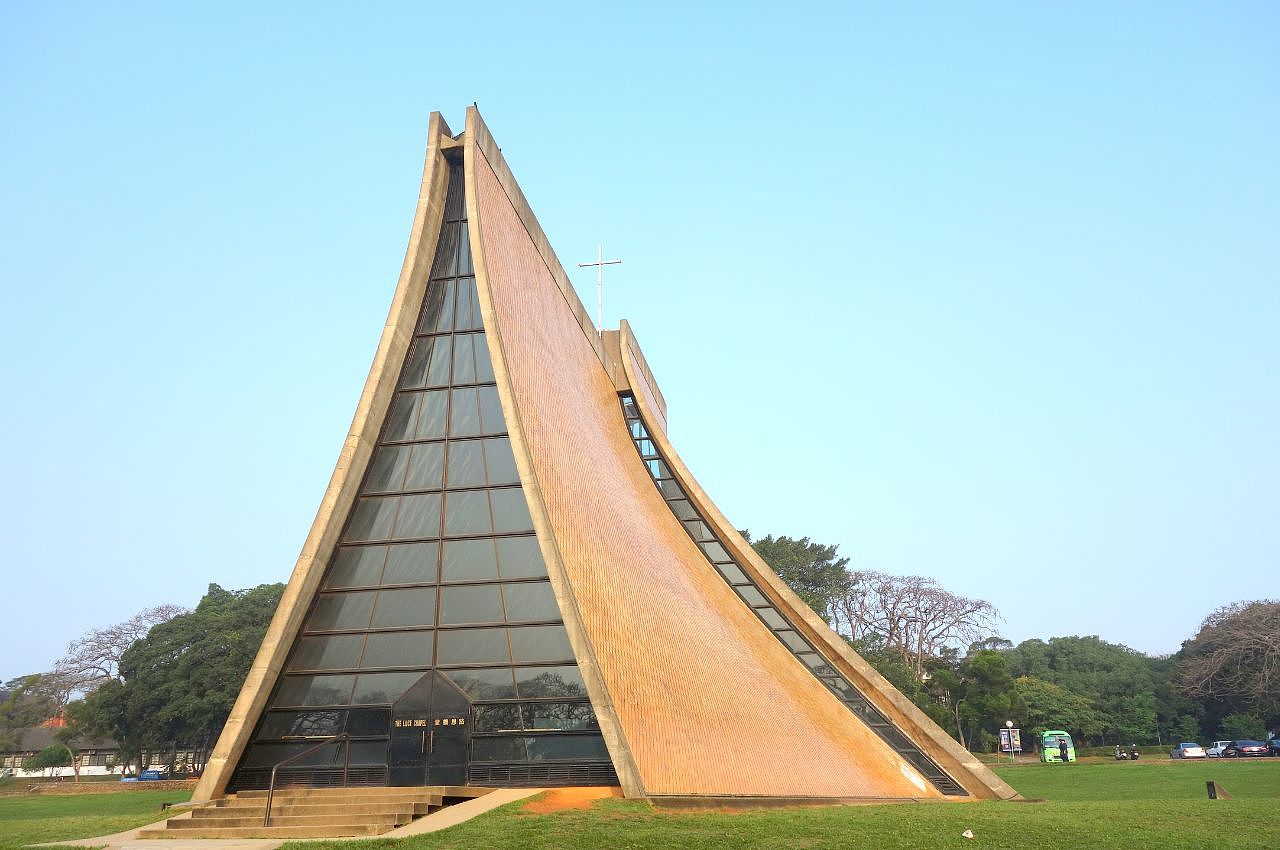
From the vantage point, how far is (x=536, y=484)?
46.0 feet

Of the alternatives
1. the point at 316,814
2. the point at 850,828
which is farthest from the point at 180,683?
the point at 850,828

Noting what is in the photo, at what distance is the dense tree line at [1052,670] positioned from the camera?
43.8m

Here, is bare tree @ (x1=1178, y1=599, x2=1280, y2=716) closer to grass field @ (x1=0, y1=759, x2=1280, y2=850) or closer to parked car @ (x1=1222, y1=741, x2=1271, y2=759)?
parked car @ (x1=1222, y1=741, x2=1271, y2=759)

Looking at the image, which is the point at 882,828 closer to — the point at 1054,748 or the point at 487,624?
the point at 487,624

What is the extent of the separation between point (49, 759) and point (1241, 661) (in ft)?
207

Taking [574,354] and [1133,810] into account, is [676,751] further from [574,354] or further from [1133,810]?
[574,354]

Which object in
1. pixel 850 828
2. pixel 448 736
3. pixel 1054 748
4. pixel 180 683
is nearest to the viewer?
pixel 850 828

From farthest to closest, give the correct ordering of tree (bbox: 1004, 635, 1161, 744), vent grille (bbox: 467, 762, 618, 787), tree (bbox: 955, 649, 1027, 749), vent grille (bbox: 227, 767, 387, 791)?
tree (bbox: 1004, 635, 1161, 744) < tree (bbox: 955, 649, 1027, 749) < vent grille (bbox: 227, 767, 387, 791) < vent grille (bbox: 467, 762, 618, 787)

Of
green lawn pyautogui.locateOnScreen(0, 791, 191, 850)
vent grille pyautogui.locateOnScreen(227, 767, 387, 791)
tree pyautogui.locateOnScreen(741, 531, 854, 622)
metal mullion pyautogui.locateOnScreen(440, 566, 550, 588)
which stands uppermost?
tree pyautogui.locateOnScreen(741, 531, 854, 622)

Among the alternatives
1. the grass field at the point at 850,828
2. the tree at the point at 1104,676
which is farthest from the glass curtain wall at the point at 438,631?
the tree at the point at 1104,676

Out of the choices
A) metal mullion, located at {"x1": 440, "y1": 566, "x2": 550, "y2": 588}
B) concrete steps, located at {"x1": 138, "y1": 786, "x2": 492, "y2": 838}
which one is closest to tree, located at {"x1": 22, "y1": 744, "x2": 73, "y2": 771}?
concrete steps, located at {"x1": 138, "y1": 786, "x2": 492, "y2": 838}

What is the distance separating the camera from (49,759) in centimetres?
5147

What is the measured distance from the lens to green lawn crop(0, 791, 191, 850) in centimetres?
1187

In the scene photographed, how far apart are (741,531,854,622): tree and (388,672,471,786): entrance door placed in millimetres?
38345
